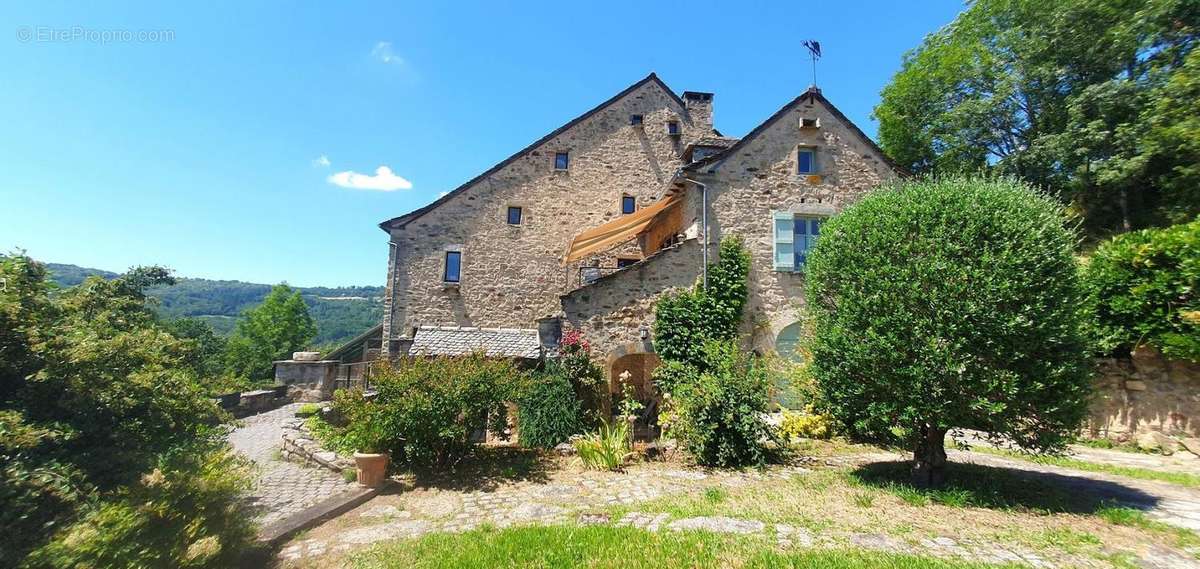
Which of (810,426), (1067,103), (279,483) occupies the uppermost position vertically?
(1067,103)

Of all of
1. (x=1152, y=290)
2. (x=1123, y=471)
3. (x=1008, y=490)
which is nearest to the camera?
(x=1008, y=490)

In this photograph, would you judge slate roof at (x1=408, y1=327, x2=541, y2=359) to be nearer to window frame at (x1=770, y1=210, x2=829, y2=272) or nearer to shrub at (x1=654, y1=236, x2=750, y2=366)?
shrub at (x1=654, y1=236, x2=750, y2=366)

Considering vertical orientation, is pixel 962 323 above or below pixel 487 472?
above

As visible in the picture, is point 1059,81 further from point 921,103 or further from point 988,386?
point 988,386

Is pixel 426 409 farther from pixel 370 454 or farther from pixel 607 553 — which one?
pixel 607 553

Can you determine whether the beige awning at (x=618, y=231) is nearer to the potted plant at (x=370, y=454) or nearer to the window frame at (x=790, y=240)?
the window frame at (x=790, y=240)

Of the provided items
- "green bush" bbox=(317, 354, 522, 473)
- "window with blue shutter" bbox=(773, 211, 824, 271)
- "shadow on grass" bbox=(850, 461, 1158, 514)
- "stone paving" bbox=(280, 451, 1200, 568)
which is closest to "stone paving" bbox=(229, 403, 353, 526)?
"green bush" bbox=(317, 354, 522, 473)

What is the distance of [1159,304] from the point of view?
37.6 feet

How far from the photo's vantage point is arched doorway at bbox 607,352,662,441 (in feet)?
44.1

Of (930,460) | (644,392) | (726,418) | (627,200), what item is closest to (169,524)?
(726,418)

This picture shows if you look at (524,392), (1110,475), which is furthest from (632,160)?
(1110,475)

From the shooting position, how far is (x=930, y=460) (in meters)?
8.63

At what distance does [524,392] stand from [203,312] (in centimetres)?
15953

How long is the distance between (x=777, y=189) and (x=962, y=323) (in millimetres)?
8944
